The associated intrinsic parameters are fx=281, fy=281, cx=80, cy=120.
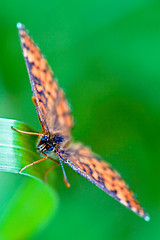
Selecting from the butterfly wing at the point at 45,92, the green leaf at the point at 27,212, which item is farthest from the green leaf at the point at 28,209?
the butterfly wing at the point at 45,92

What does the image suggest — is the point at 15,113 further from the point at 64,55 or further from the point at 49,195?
the point at 49,195

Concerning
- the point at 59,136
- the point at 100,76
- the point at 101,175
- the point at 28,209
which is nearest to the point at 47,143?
the point at 59,136

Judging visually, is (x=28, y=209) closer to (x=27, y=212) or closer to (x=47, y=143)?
(x=27, y=212)

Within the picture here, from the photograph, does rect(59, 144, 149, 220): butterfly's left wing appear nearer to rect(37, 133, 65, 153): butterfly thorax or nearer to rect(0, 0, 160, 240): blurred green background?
rect(37, 133, 65, 153): butterfly thorax

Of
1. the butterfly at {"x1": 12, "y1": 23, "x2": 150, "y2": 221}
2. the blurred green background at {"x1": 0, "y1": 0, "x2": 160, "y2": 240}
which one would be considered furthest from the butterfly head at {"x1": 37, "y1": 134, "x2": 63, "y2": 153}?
the blurred green background at {"x1": 0, "y1": 0, "x2": 160, "y2": 240}

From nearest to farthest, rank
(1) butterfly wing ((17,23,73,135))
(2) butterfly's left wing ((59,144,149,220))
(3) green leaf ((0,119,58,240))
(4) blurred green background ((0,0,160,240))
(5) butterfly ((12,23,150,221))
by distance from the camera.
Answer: (2) butterfly's left wing ((59,144,149,220)), (5) butterfly ((12,23,150,221)), (1) butterfly wing ((17,23,73,135)), (3) green leaf ((0,119,58,240)), (4) blurred green background ((0,0,160,240))

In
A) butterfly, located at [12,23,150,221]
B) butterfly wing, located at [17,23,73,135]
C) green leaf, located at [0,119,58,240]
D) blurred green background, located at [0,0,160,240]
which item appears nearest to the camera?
butterfly, located at [12,23,150,221]
